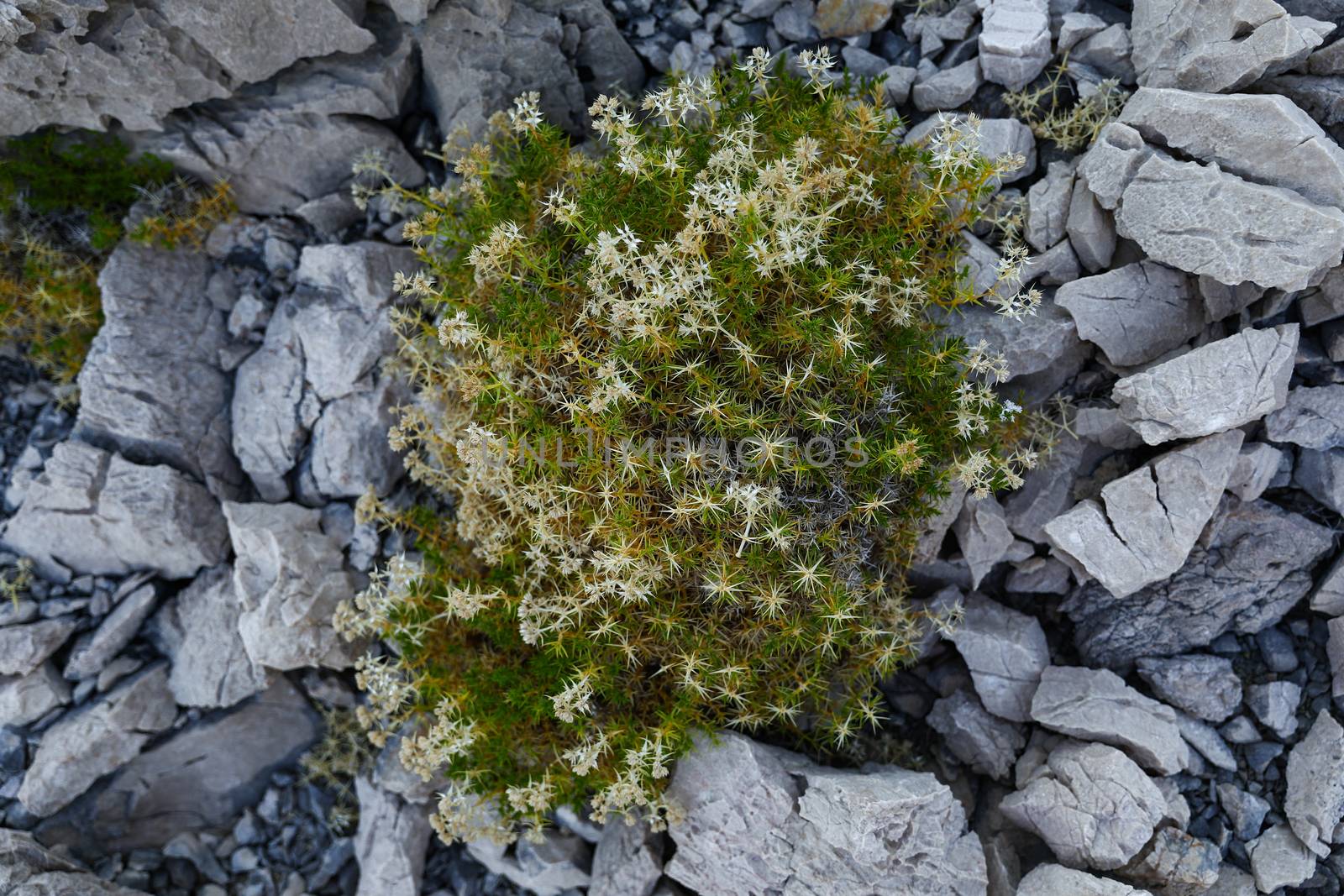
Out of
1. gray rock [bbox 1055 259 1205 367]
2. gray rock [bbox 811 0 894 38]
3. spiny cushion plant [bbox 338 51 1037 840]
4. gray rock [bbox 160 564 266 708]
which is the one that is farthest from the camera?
gray rock [bbox 160 564 266 708]

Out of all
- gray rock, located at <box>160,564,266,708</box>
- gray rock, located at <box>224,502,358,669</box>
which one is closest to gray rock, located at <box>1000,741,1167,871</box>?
gray rock, located at <box>224,502,358,669</box>

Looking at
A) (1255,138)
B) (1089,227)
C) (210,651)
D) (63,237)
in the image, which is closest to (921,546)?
(1089,227)

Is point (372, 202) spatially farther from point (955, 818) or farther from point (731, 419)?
point (955, 818)

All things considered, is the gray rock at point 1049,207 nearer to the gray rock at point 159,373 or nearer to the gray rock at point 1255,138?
the gray rock at point 1255,138

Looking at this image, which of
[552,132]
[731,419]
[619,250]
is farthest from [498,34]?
[731,419]

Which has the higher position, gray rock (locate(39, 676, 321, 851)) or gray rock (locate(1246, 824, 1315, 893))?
gray rock (locate(39, 676, 321, 851))

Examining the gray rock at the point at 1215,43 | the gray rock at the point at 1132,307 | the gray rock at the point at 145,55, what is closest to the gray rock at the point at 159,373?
the gray rock at the point at 145,55

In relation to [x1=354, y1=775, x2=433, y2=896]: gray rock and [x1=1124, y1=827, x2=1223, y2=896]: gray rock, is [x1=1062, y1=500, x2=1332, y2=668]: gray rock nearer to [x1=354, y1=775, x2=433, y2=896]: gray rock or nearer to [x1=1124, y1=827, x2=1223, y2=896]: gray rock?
[x1=1124, y1=827, x2=1223, y2=896]: gray rock
